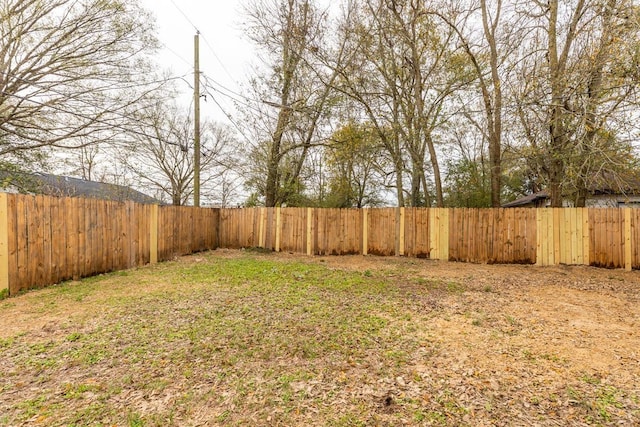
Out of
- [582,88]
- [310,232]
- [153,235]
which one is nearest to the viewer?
[582,88]

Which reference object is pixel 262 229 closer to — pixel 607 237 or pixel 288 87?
pixel 288 87

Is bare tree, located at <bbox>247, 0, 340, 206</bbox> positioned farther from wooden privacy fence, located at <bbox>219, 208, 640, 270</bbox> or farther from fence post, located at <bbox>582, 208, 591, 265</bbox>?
fence post, located at <bbox>582, 208, 591, 265</bbox>

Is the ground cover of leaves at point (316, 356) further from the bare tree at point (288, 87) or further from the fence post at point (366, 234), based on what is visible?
the bare tree at point (288, 87)

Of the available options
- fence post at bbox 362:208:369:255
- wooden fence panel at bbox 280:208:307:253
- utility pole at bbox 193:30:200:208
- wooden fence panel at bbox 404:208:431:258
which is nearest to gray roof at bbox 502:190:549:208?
wooden fence panel at bbox 404:208:431:258

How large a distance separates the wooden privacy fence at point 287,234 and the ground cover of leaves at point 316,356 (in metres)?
0.73

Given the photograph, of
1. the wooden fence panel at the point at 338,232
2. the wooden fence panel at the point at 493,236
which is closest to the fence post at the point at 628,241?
the wooden fence panel at the point at 493,236

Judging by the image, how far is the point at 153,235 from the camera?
7.18 m

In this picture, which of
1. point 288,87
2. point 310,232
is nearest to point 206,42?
point 288,87

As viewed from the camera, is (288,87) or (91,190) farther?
(91,190)

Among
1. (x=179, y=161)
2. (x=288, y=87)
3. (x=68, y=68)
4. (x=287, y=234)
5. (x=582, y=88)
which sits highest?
(x=288, y=87)

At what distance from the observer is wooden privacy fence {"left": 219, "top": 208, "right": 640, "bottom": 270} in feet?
22.1

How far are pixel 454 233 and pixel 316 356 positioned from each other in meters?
6.51

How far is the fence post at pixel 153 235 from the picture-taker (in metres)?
7.10

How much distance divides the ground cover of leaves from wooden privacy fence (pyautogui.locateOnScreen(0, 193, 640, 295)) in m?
0.73
